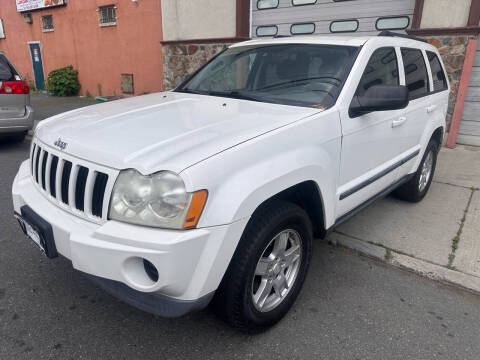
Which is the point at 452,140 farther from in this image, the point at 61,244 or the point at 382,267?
the point at 61,244

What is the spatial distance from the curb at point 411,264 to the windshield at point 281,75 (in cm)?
144

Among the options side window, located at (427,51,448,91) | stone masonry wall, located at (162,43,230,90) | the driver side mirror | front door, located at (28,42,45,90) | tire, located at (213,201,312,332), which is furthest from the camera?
front door, located at (28,42,45,90)

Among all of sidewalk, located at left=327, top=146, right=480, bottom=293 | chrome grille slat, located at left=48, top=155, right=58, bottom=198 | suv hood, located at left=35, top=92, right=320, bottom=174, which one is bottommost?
sidewalk, located at left=327, top=146, right=480, bottom=293

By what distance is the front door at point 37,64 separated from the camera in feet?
49.0

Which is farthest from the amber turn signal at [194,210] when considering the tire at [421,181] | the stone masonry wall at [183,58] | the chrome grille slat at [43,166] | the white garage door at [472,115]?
the stone masonry wall at [183,58]

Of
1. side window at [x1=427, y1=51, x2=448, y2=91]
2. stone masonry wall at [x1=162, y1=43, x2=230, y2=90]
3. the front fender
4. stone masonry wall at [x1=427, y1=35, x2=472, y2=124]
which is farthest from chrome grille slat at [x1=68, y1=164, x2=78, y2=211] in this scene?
stone masonry wall at [x1=162, y1=43, x2=230, y2=90]

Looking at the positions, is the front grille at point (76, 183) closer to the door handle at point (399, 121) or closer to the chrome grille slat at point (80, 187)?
the chrome grille slat at point (80, 187)

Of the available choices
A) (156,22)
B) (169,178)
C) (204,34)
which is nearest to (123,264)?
(169,178)

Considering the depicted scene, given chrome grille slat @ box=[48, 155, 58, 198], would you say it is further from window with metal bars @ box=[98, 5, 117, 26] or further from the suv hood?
window with metal bars @ box=[98, 5, 117, 26]

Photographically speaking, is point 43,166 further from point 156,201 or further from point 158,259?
point 158,259

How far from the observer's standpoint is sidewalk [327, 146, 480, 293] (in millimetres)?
3143

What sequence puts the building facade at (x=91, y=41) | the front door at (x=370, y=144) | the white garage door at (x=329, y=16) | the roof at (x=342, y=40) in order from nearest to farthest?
1. the front door at (x=370, y=144)
2. the roof at (x=342, y=40)
3. the white garage door at (x=329, y=16)
4. the building facade at (x=91, y=41)

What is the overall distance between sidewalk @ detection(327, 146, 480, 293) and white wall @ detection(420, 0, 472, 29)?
2818mm

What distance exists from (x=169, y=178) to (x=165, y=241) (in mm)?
290
